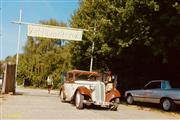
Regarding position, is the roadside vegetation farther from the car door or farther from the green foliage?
the car door

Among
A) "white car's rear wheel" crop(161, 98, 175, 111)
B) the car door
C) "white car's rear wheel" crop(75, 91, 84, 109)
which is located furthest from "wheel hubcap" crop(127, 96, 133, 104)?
"white car's rear wheel" crop(75, 91, 84, 109)

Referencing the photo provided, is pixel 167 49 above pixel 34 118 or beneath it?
above

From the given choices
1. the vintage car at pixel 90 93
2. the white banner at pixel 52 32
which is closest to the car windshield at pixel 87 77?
the vintage car at pixel 90 93

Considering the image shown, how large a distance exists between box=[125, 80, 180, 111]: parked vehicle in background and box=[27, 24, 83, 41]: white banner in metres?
5.38

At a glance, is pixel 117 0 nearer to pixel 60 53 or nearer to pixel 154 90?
pixel 154 90

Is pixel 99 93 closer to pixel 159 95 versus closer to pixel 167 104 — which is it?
pixel 167 104

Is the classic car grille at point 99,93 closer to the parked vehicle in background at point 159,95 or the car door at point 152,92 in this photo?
the parked vehicle in background at point 159,95

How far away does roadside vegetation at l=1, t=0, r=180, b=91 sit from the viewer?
72.8 ft

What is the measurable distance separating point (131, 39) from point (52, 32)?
5.56 meters

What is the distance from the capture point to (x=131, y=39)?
79.1 ft

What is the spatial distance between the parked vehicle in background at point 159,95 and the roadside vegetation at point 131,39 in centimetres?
151

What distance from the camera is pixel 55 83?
57.9 metres

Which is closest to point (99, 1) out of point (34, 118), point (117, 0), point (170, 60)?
point (117, 0)

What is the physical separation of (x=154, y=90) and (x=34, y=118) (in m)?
10.8
